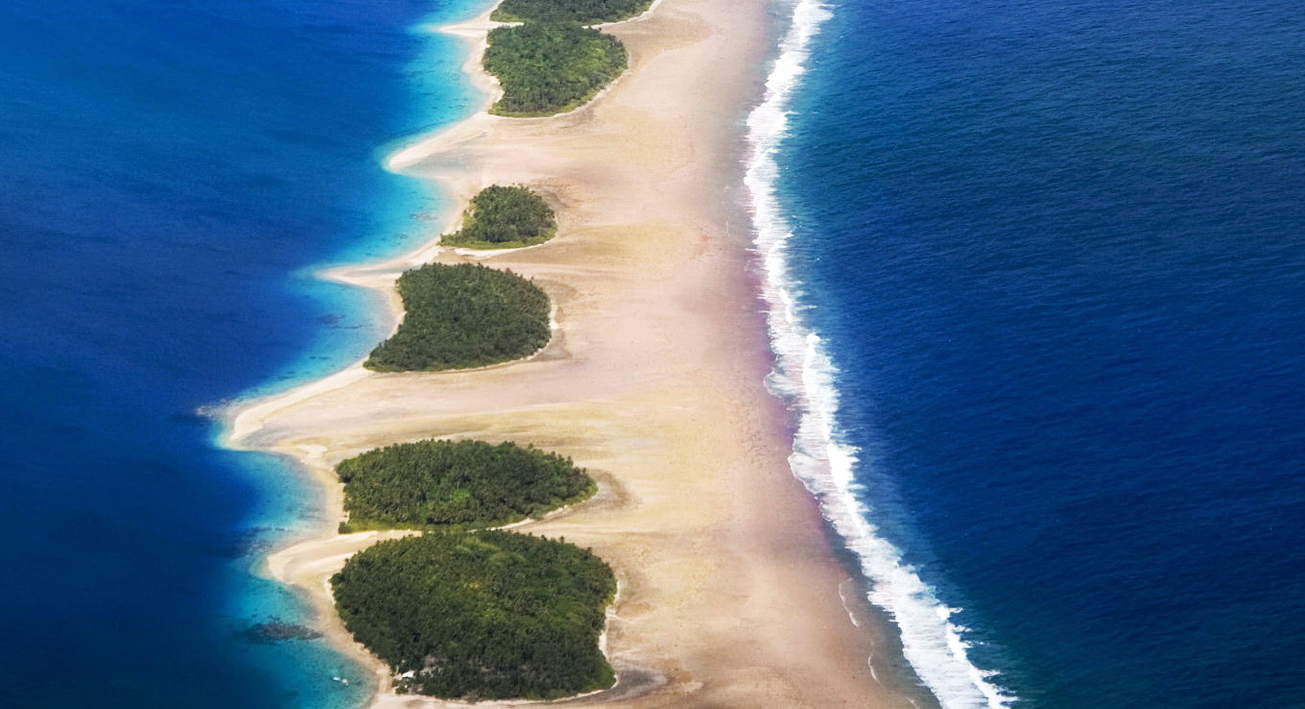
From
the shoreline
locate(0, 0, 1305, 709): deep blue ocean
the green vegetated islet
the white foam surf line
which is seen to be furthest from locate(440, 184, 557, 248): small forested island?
the green vegetated islet

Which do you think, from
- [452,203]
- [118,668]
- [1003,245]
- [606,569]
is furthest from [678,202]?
[118,668]

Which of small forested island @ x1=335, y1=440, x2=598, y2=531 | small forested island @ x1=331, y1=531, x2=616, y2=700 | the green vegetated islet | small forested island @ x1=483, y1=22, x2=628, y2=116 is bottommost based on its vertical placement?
small forested island @ x1=331, y1=531, x2=616, y2=700

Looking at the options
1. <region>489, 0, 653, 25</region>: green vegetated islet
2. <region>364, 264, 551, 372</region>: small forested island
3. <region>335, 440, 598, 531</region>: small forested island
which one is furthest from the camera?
<region>489, 0, 653, 25</region>: green vegetated islet

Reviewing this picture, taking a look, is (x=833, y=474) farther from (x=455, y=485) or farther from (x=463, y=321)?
(x=463, y=321)

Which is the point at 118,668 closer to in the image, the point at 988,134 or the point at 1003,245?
the point at 1003,245

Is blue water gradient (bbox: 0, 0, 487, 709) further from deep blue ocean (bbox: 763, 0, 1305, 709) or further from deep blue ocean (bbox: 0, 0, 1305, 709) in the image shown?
deep blue ocean (bbox: 763, 0, 1305, 709)
